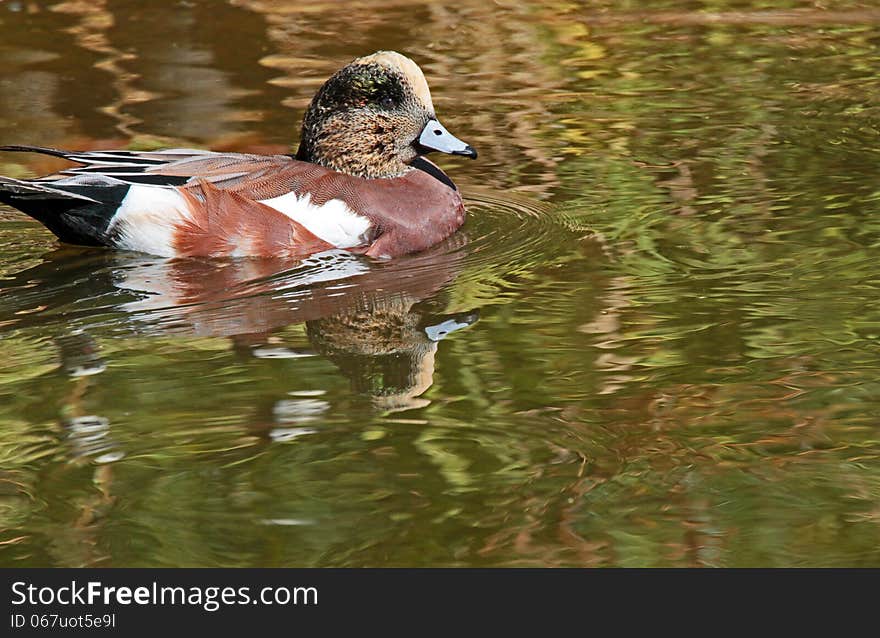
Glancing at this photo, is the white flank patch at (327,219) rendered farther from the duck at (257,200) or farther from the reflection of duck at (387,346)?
the reflection of duck at (387,346)

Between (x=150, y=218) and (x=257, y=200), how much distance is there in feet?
1.54

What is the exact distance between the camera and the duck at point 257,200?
663 centimetres

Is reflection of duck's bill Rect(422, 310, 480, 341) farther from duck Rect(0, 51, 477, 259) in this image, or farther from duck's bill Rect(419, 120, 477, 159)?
duck's bill Rect(419, 120, 477, 159)

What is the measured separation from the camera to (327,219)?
664 centimetres

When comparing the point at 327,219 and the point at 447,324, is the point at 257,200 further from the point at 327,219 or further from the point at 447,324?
the point at 447,324

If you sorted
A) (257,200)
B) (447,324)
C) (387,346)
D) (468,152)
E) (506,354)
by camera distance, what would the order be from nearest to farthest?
1. (506,354)
2. (387,346)
3. (447,324)
4. (257,200)
5. (468,152)

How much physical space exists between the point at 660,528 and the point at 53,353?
7.89ft

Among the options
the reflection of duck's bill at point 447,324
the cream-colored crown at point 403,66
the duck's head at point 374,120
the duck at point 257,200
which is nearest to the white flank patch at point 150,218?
the duck at point 257,200

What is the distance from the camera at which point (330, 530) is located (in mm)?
4074

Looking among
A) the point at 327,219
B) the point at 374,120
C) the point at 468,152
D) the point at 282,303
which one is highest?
the point at 374,120

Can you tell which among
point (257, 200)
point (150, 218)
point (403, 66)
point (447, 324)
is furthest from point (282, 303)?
point (403, 66)

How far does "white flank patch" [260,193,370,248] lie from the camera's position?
663 cm
